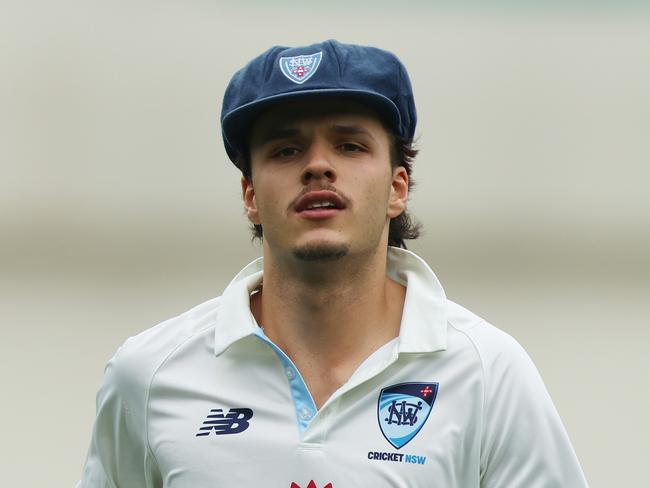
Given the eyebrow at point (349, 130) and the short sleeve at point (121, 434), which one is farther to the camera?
the short sleeve at point (121, 434)

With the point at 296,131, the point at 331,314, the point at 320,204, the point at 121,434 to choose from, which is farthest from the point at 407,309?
the point at 121,434

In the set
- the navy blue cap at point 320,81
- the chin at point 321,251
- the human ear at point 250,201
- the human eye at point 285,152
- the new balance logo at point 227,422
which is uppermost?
the navy blue cap at point 320,81

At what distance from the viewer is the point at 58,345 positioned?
16.5 feet

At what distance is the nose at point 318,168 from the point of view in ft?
7.17

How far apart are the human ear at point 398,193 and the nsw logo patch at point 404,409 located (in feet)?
1.09

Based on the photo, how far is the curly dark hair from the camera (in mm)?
2379

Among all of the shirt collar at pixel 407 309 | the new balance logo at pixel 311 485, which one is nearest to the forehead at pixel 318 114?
the shirt collar at pixel 407 309

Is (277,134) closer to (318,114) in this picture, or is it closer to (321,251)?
(318,114)

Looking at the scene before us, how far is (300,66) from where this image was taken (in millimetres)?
2252

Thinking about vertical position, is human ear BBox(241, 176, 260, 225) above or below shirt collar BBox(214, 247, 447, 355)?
above

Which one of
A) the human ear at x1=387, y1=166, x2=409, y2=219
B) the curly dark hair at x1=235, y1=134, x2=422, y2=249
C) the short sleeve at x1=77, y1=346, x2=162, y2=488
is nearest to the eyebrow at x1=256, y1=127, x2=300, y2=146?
the curly dark hair at x1=235, y1=134, x2=422, y2=249

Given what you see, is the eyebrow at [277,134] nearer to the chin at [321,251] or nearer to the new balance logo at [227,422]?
the chin at [321,251]

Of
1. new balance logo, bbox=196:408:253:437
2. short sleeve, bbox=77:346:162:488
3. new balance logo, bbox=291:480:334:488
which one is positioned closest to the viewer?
new balance logo, bbox=291:480:334:488

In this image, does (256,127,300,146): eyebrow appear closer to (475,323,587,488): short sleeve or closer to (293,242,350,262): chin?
(293,242,350,262): chin
